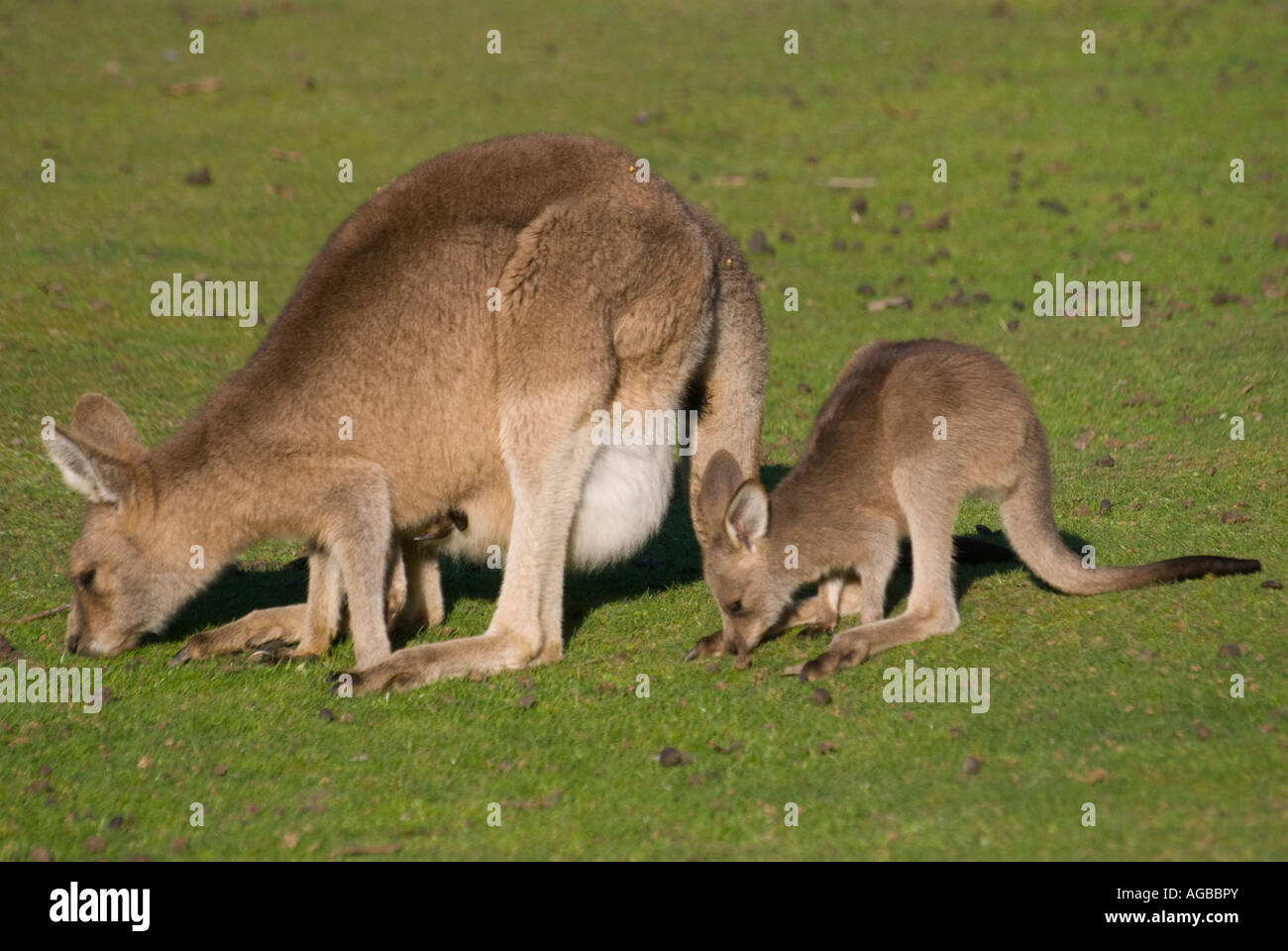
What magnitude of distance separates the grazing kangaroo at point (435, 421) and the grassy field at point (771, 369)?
13.5 inches

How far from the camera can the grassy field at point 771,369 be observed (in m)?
4.16

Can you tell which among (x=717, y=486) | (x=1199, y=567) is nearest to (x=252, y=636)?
(x=717, y=486)

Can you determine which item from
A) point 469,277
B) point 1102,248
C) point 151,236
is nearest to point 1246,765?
point 469,277

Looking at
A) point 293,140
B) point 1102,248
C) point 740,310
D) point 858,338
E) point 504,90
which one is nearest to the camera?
point 740,310

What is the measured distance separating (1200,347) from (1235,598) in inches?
160

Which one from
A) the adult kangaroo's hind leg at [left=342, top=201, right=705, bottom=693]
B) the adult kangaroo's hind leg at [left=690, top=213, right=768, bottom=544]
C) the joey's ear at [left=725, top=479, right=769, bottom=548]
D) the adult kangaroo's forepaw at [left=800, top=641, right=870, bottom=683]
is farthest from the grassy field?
the adult kangaroo's hind leg at [left=690, top=213, right=768, bottom=544]

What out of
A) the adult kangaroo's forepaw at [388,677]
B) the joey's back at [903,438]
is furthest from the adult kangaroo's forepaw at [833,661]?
the adult kangaroo's forepaw at [388,677]

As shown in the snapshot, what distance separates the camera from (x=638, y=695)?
4969mm

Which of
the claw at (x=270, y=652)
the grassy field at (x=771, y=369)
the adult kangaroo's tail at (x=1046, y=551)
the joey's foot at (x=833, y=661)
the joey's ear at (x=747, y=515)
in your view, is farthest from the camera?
the claw at (x=270, y=652)

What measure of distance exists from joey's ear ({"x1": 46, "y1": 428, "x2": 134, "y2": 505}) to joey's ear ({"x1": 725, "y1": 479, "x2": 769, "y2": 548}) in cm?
219

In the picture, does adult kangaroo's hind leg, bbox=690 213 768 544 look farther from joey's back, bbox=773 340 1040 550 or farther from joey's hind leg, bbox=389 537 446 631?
joey's hind leg, bbox=389 537 446 631

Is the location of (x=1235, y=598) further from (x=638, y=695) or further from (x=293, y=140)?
(x=293, y=140)

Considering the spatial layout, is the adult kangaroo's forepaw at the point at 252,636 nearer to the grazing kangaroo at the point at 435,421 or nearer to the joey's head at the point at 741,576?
the grazing kangaroo at the point at 435,421

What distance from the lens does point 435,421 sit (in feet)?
17.3
